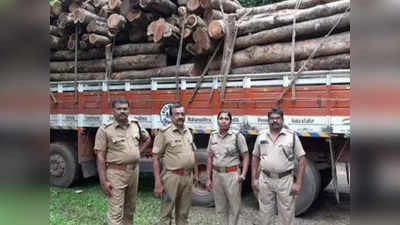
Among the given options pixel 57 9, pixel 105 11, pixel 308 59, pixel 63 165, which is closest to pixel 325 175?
pixel 308 59

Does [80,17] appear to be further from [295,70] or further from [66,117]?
[295,70]

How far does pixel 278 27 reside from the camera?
5957mm

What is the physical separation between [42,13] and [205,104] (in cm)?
521

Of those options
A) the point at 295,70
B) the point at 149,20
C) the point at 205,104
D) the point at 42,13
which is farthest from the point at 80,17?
the point at 42,13

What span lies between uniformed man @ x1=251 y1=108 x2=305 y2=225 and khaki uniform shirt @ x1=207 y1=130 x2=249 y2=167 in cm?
37

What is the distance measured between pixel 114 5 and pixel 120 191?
3.99 metres

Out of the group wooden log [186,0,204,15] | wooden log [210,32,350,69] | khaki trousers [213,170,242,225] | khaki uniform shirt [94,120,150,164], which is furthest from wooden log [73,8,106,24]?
khaki trousers [213,170,242,225]

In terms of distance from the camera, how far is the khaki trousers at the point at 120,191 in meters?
4.23

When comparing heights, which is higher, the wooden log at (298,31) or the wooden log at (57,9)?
the wooden log at (57,9)

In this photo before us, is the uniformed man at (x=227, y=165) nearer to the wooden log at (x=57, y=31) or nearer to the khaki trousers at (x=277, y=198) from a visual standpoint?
the khaki trousers at (x=277, y=198)

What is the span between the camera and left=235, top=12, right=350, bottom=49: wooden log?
17.5 ft

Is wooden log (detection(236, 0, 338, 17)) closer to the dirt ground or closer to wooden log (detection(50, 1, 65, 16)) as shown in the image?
the dirt ground

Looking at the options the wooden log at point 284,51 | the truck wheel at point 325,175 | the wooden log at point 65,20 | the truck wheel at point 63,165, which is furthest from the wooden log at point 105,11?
the truck wheel at point 325,175

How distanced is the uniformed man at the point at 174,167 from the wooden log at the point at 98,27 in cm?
367
